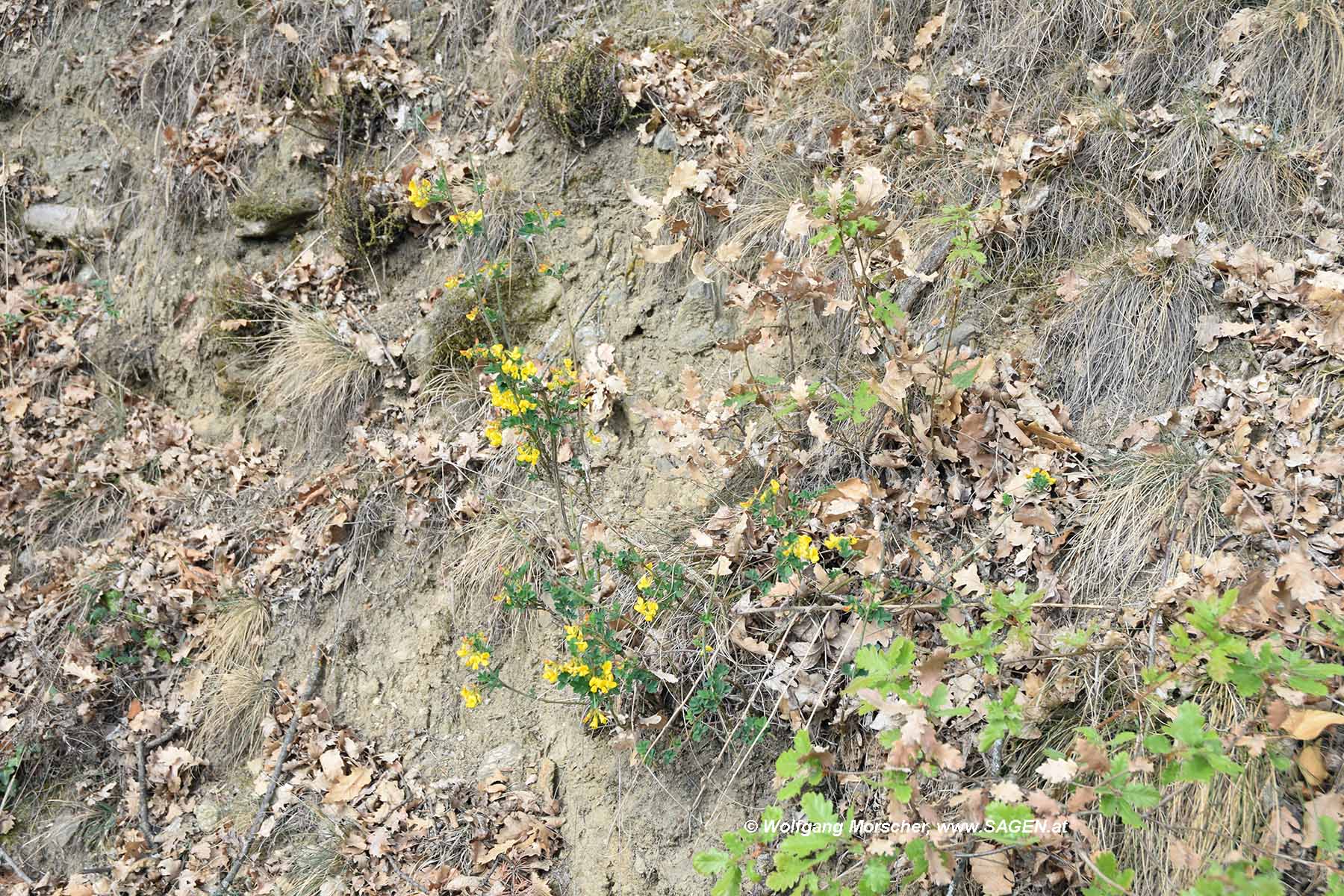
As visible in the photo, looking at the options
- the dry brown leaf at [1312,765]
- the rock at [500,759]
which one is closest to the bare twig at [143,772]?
the rock at [500,759]

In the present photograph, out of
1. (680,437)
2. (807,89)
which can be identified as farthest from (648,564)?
(807,89)

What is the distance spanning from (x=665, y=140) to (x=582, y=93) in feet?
1.74

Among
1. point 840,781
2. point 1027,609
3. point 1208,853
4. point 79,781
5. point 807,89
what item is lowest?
point 79,781

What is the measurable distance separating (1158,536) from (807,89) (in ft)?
9.34

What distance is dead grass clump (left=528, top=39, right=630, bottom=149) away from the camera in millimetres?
Result: 4875

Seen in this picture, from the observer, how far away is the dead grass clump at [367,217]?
5.16 metres

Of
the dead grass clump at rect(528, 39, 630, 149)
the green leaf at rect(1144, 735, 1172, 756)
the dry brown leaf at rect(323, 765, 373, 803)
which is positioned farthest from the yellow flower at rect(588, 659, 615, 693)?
the dead grass clump at rect(528, 39, 630, 149)

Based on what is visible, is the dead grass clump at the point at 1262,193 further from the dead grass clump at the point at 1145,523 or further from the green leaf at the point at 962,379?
the green leaf at the point at 962,379

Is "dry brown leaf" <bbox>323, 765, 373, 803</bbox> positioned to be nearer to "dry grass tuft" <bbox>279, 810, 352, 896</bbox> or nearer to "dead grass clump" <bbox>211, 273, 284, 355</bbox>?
"dry grass tuft" <bbox>279, 810, 352, 896</bbox>

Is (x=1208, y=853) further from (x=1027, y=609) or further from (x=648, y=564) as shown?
(x=648, y=564)

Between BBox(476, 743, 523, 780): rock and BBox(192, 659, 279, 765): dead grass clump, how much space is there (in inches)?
51.1

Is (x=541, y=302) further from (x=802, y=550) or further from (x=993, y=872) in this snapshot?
(x=993, y=872)

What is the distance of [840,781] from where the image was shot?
9.22ft

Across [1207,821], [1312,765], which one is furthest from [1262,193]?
[1207,821]
